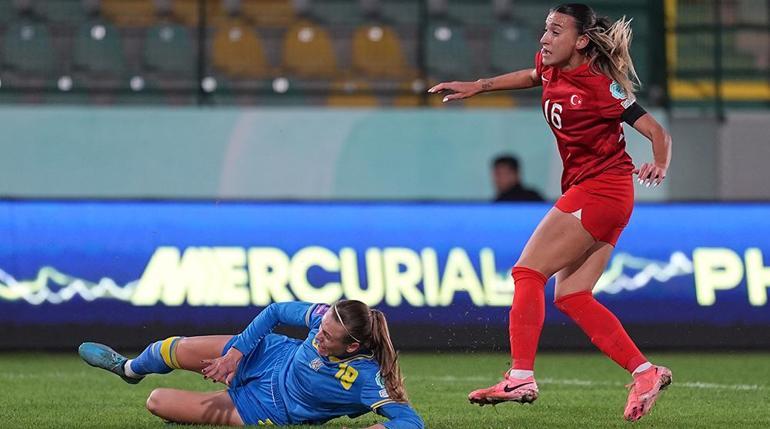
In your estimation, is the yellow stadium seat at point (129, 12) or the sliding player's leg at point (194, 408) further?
the yellow stadium seat at point (129, 12)

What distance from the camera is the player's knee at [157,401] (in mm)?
7041

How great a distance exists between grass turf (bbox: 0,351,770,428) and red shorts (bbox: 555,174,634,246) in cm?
97

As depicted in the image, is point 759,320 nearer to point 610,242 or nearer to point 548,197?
point 548,197

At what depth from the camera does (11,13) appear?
576 inches

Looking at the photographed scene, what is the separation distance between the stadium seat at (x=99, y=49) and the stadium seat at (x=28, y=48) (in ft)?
0.91

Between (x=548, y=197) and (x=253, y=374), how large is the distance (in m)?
8.11

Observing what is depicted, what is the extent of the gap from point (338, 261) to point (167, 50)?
14.6ft

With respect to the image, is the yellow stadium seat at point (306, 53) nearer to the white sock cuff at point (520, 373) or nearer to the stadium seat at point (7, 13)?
the stadium seat at point (7, 13)

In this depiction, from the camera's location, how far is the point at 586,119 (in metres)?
→ 6.87

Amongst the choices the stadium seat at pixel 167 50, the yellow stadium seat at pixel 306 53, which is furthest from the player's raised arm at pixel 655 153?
the stadium seat at pixel 167 50

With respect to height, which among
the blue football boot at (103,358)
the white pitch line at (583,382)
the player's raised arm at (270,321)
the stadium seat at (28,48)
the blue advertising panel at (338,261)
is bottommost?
the white pitch line at (583,382)

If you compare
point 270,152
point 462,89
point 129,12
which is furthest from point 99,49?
point 462,89

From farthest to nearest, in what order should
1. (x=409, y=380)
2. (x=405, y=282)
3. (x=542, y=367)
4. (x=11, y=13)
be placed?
(x=11, y=13) < (x=405, y=282) < (x=542, y=367) < (x=409, y=380)

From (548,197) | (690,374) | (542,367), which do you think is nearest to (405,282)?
(542,367)
